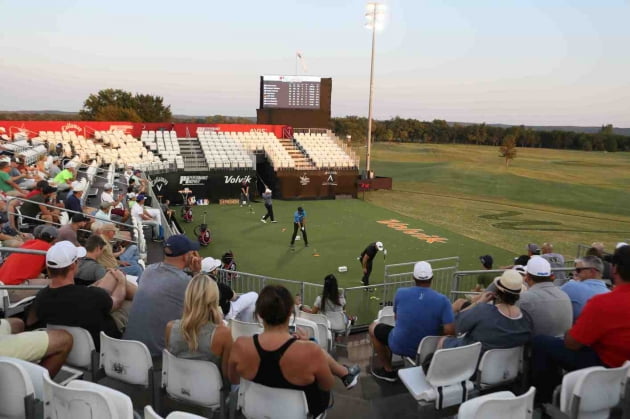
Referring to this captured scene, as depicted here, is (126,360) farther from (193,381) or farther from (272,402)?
(272,402)

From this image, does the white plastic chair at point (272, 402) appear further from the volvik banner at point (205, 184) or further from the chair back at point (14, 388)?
the volvik banner at point (205, 184)

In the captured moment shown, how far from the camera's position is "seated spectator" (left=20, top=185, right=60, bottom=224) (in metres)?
9.66

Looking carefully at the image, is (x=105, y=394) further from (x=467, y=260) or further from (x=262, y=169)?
(x=262, y=169)

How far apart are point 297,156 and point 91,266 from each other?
2783 centimetres

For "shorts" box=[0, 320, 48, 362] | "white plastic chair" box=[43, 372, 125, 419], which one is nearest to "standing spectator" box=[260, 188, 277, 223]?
"shorts" box=[0, 320, 48, 362]

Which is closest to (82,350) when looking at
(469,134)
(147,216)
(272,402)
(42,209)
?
(272,402)

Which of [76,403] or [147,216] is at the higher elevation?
[76,403]

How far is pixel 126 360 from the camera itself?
A: 3.98 meters

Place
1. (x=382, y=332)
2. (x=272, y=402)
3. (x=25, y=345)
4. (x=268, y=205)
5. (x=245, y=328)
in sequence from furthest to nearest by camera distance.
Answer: (x=268, y=205), (x=382, y=332), (x=245, y=328), (x=25, y=345), (x=272, y=402)

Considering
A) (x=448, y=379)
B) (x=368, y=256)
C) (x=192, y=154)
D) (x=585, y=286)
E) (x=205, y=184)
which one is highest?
(x=192, y=154)

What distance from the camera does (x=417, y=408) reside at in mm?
4629

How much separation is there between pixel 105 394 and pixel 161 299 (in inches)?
61.3

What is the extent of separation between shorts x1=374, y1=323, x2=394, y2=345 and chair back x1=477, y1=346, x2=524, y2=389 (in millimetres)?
1232

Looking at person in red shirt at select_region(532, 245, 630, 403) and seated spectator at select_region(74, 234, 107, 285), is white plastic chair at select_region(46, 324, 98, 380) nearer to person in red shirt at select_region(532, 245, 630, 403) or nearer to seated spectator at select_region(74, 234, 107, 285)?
seated spectator at select_region(74, 234, 107, 285)
